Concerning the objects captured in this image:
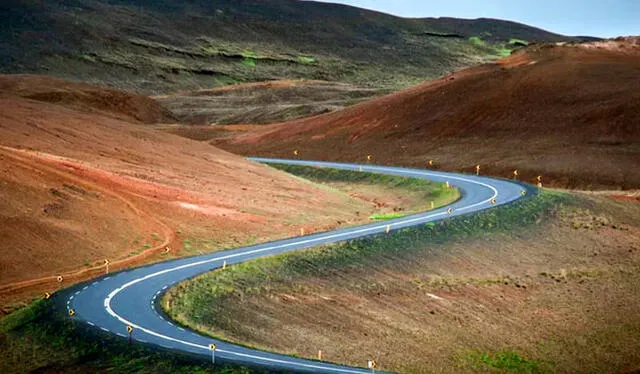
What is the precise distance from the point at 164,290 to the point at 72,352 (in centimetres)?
701

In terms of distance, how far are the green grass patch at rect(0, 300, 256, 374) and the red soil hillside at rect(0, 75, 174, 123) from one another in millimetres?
63824

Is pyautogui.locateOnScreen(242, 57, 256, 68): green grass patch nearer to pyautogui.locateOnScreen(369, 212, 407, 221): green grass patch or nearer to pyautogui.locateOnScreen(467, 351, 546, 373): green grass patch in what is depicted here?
pyautogui.locateOnScreen(369, 212, 407, 221): green grass patch

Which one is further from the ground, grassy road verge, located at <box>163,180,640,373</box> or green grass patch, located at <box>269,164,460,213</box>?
grassy road verge, located at <box>163,180,640,373</box>

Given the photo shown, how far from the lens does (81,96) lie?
3880 inches

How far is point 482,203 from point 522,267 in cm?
1168

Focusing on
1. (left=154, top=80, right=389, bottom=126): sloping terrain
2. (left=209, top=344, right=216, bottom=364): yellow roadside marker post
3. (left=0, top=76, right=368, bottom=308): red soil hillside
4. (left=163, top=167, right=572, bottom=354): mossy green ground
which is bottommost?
(left=154, top=80, right=389, bottom=126): sloping terrain

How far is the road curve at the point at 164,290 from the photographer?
25328 millimetres

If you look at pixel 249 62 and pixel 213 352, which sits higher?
pixel 213 352

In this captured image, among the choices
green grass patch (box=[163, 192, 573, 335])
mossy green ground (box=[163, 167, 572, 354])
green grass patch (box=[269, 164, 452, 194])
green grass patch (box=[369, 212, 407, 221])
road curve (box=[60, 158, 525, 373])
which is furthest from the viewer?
green grass patch (box=[269, 164, 452, 194])

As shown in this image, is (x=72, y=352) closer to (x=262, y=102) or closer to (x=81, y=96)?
(x=81, y=96)

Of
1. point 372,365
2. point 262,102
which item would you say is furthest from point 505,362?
point 262,102

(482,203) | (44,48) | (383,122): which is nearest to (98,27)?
(44,48)

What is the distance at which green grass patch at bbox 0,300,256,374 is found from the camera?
23.8m

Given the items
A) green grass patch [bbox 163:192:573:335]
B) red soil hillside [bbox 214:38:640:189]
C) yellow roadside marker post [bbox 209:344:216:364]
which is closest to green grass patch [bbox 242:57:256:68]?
red soil hillside [bbox 214:38:640:189]
